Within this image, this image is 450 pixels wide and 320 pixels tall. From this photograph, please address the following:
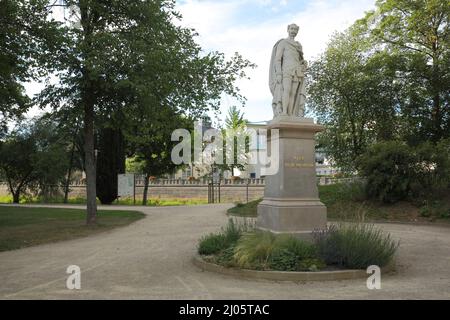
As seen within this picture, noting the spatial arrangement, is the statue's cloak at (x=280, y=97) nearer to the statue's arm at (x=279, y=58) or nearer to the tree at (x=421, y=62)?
the statue's arm at (x=279, y=58)

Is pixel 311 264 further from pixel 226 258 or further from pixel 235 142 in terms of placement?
pixel 235 142

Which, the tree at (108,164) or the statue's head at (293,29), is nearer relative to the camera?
the statue's head at (293,29)

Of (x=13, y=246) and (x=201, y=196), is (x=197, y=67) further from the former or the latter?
(x=201, y=196)

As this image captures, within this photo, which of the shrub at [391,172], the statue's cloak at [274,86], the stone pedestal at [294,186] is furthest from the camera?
the shrub at [391,172]

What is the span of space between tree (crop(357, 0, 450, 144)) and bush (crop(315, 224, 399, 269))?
21.6 m

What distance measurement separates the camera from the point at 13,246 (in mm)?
13508

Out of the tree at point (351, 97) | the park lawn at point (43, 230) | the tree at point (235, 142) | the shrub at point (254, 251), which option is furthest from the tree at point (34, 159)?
the shrub at point (254, 251)

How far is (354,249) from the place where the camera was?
850 cm

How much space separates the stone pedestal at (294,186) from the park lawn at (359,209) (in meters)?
7.18

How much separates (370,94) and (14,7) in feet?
74.8

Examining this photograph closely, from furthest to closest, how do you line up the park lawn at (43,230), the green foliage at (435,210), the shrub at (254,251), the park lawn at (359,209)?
1. the park lawn at (359,209)
2. the green foliage at (435,210)
3. the park lawn at (43,230)
4. the shrub at (254,251)

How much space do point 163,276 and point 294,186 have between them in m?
3.71

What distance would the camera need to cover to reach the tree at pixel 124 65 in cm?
1755
